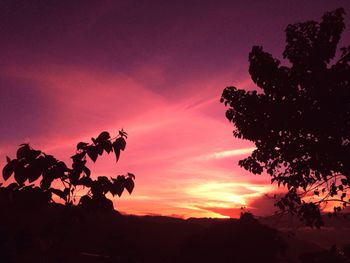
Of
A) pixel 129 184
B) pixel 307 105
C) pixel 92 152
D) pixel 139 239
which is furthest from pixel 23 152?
pixel 139 239

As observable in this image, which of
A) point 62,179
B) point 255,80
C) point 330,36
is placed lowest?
point 62,179

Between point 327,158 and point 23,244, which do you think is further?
point 327,158

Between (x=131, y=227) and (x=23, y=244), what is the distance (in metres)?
79.3

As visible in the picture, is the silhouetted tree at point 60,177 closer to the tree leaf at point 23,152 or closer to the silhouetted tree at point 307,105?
the tree leaf at point 23,152

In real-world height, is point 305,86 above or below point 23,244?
above

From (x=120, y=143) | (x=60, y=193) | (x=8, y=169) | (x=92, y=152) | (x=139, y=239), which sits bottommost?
(x=139, y=239)

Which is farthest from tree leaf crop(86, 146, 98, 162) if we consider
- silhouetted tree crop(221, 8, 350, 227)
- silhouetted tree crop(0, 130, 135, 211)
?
silhouetted tree crop(221, 8, 350, 227)

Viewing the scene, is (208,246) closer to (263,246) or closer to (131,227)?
(263,246)

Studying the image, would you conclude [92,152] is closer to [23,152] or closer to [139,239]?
[23,152]

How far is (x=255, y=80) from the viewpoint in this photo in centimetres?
1240

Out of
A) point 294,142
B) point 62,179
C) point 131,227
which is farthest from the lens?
point 131,227

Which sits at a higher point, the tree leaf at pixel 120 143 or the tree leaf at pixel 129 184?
the tree leaf at pixel 120 143

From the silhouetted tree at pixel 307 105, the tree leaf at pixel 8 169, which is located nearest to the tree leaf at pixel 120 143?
the tree leaf at pixel 8 169

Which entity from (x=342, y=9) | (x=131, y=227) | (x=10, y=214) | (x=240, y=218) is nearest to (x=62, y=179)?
(x=10, y=214)
